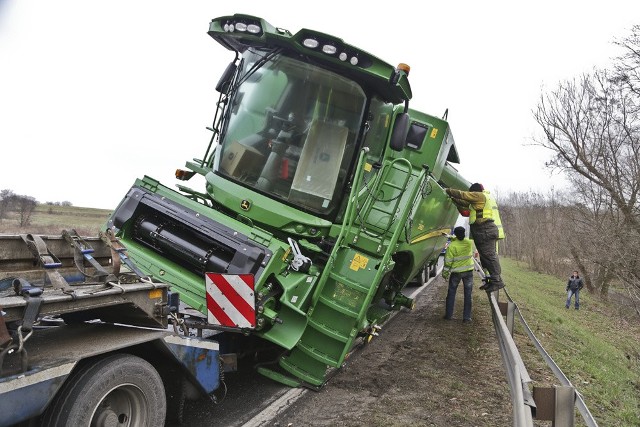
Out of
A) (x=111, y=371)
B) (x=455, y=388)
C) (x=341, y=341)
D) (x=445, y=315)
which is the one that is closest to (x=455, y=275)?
(x=445, y=315)

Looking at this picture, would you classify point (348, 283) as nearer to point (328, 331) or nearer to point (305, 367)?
point (328, 331)

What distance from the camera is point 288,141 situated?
5680mm

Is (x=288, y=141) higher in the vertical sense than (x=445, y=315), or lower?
higher

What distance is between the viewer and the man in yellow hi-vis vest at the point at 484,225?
303 inches

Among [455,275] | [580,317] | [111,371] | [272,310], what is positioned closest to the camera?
[111,371]

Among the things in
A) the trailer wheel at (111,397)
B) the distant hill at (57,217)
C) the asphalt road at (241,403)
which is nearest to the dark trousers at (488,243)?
the asphalt road at (241,403)

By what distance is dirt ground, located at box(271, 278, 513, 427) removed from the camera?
4562 millimetres

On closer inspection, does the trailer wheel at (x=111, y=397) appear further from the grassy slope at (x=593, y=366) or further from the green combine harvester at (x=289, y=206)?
the grassy slope at (x=593, y=366)

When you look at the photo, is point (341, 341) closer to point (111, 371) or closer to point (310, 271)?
point (310, 271)

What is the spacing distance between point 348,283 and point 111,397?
9.37 ft

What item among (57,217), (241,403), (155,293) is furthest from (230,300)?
(57,217)

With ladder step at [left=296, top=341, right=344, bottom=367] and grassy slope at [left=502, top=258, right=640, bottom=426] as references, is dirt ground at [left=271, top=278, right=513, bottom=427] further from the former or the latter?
grassy slope at [left=502, top=258, right=640, bottom=426]

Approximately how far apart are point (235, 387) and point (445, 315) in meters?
5.28

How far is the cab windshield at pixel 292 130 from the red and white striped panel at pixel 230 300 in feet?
4.70
